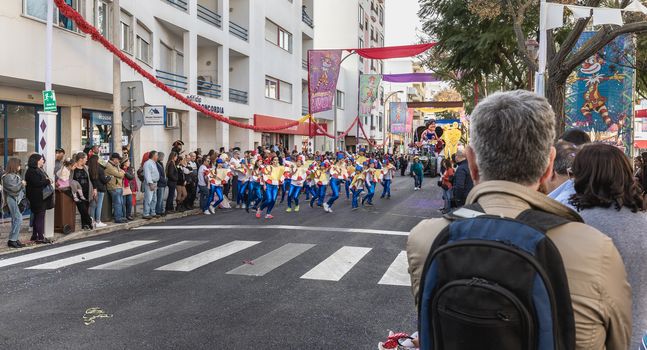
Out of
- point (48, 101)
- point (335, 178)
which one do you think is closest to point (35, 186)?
point (48, 101)

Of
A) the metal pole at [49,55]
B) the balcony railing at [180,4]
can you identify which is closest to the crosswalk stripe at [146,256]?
the metal pole at [49,55]

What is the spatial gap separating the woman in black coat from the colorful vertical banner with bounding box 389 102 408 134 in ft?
128

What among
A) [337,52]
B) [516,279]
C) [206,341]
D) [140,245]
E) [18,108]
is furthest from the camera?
[337,52]

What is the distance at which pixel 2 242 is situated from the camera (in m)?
10.7

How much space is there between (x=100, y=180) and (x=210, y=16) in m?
14.7

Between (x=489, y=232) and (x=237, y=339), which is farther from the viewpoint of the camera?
(x=237, y=339)

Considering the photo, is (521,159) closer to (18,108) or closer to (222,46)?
(18,108)

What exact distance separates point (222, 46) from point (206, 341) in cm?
2293

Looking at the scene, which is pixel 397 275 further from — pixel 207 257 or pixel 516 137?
pixel 516 137

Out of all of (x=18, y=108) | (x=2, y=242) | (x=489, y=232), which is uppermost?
(x=18, y=108)

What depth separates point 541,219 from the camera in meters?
1.66

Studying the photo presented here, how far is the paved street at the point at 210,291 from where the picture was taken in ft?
16.8

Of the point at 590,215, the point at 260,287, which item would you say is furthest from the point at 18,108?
the point at 590,215

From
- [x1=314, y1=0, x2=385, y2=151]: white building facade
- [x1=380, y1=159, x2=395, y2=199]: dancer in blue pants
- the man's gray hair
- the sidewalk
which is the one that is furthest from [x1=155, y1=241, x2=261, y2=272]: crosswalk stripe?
[x1=314, y1=0, x2=385, y2=151]: white building facade
